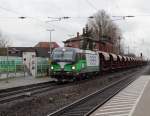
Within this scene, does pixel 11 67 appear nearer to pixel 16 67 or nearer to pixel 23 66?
pixel 16 67

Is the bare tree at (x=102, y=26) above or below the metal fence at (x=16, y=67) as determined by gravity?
above

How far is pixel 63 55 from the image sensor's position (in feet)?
112

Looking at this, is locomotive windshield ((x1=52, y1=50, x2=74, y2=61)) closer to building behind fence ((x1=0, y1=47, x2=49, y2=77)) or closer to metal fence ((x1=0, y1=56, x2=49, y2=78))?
metal fence ((x1=0, y1=56, x2=49, y2=78))

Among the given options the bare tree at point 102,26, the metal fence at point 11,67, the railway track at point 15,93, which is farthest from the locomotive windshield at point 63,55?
the bare tree at point 102,26

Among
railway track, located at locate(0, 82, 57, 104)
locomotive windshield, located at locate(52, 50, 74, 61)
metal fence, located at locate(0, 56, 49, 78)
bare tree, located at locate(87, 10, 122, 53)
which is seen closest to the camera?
railway track, located at locate(0, 82, 57, 104)

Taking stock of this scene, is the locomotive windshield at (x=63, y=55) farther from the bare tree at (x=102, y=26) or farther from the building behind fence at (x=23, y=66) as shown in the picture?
the bare tree at (x=102, y=26)

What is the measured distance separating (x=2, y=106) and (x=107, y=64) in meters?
36.9

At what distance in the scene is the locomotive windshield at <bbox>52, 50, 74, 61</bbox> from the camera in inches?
1332

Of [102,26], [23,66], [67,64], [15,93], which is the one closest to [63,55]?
[67,64]

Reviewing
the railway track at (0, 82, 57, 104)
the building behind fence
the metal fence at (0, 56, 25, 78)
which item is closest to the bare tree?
the building behind fence

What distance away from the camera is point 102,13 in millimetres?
122000

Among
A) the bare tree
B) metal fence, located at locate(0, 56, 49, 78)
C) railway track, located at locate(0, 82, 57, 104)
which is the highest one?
the bare tree

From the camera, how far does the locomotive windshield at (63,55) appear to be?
33844 mm

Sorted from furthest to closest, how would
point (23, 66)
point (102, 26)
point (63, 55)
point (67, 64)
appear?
point (102, 26), point (23, 66), point (63, 55), point (67, 64)
